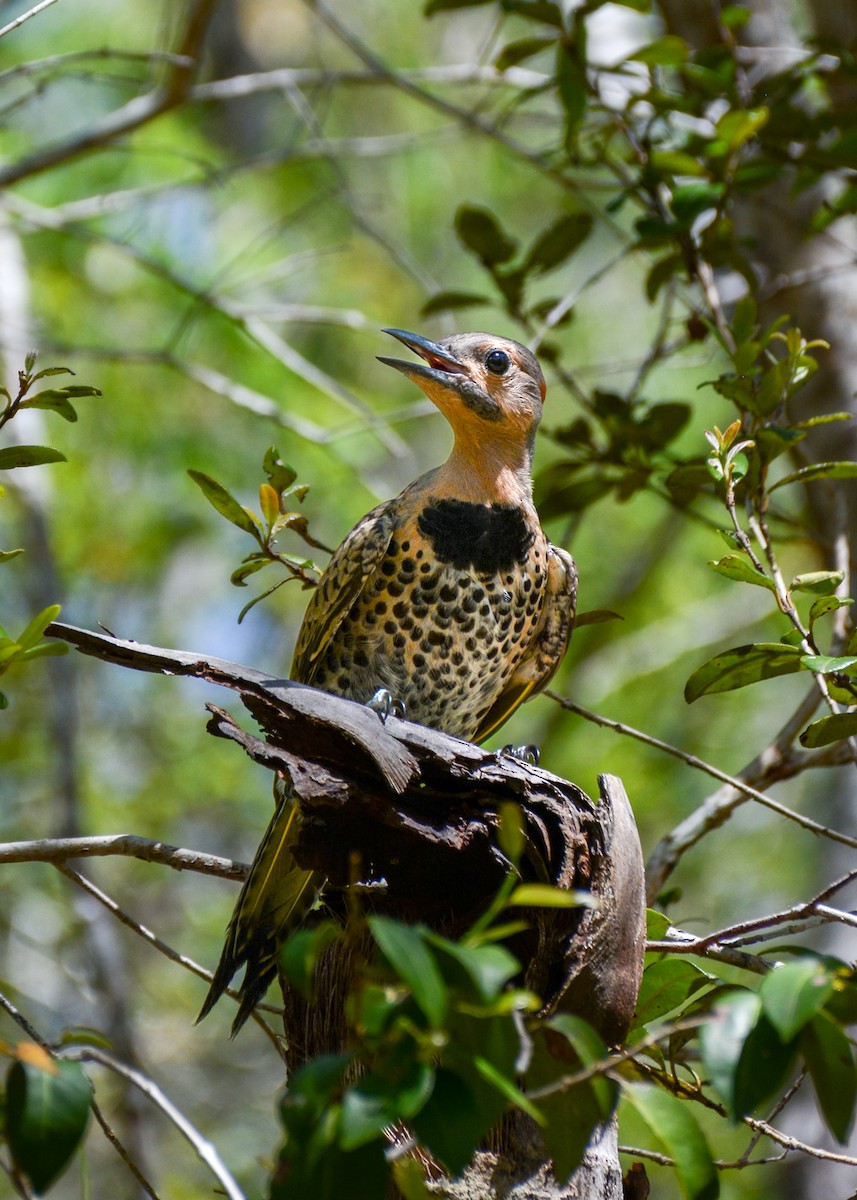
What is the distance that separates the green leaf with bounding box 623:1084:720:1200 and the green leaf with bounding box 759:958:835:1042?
0.19 meters

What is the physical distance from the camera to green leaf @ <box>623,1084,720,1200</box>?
61.0 inches

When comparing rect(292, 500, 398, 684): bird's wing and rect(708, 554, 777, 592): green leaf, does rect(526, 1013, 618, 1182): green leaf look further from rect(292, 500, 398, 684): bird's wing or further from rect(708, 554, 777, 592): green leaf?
rect(292, 500, 398, 684): bird's wing

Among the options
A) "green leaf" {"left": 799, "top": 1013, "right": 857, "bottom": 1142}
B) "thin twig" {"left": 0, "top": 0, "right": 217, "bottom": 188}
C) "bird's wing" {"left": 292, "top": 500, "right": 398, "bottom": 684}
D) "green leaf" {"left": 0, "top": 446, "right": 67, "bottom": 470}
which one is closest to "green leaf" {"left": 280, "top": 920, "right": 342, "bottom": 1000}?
"green leaf" {"left": 799, "top": 1013, "right": 857, "bottom": 1142}

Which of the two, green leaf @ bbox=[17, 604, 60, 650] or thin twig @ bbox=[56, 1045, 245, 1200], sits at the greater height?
green leaf @ bbox=[17, 604, 60, 650]

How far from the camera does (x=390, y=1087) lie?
53.4 inches

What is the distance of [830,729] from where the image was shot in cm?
248

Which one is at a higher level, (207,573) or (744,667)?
(744,667)

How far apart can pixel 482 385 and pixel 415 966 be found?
261cm

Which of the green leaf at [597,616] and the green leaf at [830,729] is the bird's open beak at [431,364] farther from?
the green leaf at [830,729]

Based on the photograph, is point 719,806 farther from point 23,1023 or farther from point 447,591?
point 23,1023

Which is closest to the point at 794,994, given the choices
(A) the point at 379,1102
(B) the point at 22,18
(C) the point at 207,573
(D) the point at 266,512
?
(A) the point at 379,1102

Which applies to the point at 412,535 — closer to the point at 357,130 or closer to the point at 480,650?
the point at 480,650

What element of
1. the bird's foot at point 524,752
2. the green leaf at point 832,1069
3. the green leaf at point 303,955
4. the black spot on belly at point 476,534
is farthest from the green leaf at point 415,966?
the black spot on belly at point 476,534

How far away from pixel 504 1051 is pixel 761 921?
0.88 metres
